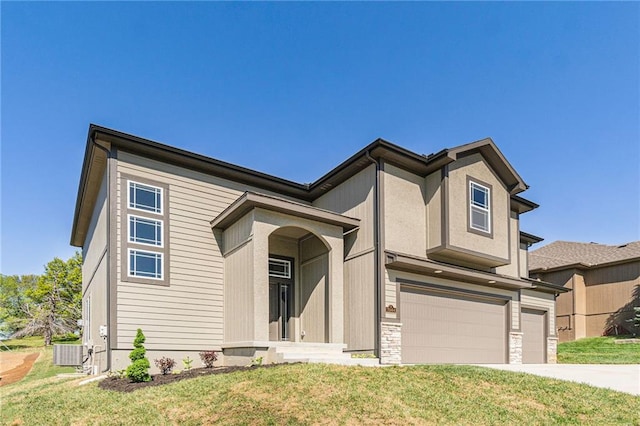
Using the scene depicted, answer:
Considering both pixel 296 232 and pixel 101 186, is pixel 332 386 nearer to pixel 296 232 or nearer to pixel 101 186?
pixel 296 232

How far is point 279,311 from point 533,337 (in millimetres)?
10799

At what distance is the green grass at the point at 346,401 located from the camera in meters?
6.68

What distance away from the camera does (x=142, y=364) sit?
972 cm

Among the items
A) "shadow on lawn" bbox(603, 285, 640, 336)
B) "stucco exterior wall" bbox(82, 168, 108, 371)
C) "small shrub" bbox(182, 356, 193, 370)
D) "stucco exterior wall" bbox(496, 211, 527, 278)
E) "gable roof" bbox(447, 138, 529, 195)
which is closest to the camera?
"small shrub" bbox(182, 356, 193, 370)

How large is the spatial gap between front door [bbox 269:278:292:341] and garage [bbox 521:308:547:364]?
9.52 m

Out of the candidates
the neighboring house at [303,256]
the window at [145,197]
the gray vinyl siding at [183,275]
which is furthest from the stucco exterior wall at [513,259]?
the window at [145,197]

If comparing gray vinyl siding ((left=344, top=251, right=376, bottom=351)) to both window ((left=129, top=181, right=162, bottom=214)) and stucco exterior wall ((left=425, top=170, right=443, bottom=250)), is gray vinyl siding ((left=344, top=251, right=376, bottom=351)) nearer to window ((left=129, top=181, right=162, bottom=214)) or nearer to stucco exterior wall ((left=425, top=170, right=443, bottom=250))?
stucco exterior wall ((left=425, top=170, right=443, bottom=250))

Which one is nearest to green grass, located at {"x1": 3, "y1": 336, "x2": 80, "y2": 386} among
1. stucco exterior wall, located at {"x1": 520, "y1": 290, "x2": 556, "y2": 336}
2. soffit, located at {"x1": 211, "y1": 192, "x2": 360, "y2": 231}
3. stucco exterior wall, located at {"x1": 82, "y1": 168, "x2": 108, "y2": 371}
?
stucco exterior wall, located at {"x1": 82, "y1": 168, "x2": 108, "y2": 371}

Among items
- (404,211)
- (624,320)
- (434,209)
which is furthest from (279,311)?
(624,320)

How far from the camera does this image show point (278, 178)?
1473 centimetres

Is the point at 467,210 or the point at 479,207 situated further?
the point at 479,207

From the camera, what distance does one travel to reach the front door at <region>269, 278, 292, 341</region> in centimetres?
1388

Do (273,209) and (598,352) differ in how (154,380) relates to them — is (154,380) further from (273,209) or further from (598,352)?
(598,352)

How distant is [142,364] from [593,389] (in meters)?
9.24
